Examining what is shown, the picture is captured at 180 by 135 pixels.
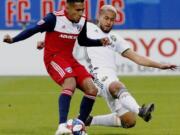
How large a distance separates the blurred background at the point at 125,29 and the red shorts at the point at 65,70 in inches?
479

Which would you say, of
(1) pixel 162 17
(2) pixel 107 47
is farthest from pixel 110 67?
(1) pixel 162 17

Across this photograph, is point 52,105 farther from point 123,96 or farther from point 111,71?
point 123,96

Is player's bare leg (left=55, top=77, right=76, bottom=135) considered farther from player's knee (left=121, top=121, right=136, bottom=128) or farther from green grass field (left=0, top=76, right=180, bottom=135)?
player's knee (left=121, top=121, right=136, bottom=128)

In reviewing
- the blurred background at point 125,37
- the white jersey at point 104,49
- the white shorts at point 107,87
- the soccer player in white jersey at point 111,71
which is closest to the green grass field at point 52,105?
the blurred background at point 125,37

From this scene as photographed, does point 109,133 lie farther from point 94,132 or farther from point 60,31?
point 60,31

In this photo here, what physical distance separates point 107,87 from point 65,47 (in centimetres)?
106

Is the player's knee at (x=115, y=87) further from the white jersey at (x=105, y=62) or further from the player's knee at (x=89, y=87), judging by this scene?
the player's knee at (x=89, y=87)

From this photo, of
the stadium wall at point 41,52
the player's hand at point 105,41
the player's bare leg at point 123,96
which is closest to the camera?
the player's hand at point 105,41

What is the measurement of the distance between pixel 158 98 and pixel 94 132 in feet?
17.5

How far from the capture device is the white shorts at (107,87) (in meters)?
11.8

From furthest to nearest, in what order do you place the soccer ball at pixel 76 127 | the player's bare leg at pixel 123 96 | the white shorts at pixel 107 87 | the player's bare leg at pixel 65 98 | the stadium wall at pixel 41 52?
the stadium wall at pixel 41 52
the white shorts at pixel 107 87
the player's bare leg at pixel 123 96
the player's bare leg at pixel 65 98
the soccer ball at pixel 76 127

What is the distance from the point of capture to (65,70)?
10.9 metres

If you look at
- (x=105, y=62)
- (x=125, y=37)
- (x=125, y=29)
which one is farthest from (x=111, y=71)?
(x=125, y=29)

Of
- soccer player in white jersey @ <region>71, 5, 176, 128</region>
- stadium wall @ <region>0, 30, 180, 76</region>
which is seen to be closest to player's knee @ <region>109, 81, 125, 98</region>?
soccer player in white jersey @ <region>71, 5, 176, 128</region>
